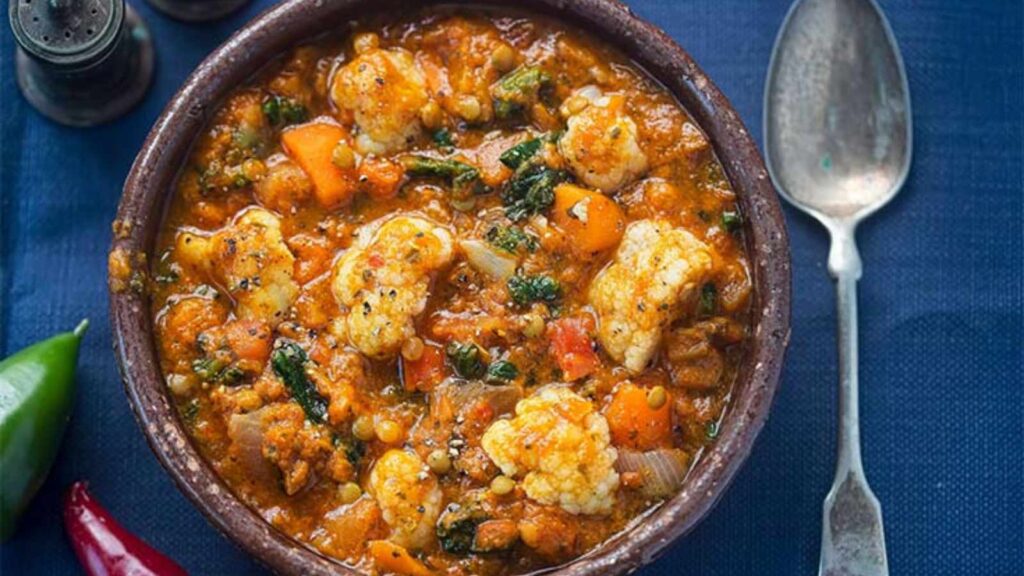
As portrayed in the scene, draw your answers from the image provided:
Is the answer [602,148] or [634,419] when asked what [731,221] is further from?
[634,419]

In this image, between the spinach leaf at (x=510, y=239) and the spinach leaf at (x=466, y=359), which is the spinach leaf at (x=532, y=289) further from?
the spinach leaf at (x=466, y=359)

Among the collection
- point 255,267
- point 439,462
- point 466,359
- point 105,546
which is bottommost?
point 105,546

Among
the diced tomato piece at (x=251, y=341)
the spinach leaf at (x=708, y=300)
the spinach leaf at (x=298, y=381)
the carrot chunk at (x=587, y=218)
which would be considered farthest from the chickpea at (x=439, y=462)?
the spinach leaf at (x=708, y=300)

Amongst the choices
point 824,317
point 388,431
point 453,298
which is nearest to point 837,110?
point 824,317

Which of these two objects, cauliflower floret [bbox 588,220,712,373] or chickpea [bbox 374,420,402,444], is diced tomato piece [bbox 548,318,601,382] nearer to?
cauliflower floret [bbox 588,220,712,373]

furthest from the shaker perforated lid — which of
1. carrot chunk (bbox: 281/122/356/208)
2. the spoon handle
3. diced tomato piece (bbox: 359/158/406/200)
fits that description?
the spoon handle

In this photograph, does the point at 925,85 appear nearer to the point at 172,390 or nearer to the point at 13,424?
the point at 172,390
